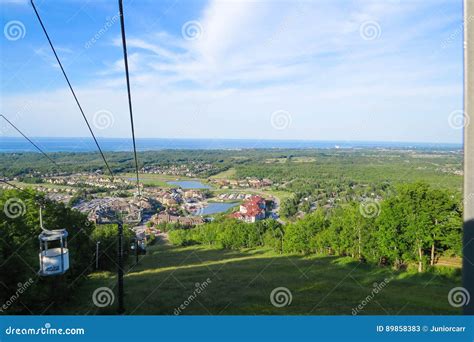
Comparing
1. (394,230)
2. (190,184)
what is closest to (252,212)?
(190,184)

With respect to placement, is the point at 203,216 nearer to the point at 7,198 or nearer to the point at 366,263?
the point at 366,263

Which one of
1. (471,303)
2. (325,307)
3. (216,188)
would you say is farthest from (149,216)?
(471,303)

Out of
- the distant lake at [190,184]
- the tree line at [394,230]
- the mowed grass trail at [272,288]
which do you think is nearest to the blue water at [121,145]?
the mowed grass trail at [272,288]

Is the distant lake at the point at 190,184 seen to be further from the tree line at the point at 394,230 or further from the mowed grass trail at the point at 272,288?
the mowed grass trail at the point at 272,288

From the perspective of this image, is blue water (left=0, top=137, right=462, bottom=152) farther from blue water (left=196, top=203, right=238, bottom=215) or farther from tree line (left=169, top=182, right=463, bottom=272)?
tree line (left=169, top=182, right=463, bottom=272)

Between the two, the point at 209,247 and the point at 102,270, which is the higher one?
the point at 102,270

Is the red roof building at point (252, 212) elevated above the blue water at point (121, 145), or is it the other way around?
the blue water at point (121, 145)
